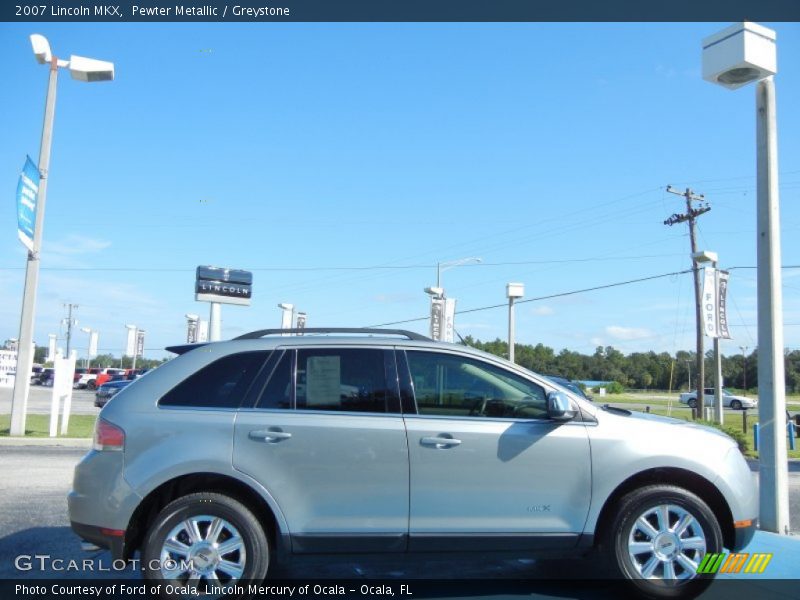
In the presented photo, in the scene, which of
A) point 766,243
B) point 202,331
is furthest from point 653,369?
point 766,243

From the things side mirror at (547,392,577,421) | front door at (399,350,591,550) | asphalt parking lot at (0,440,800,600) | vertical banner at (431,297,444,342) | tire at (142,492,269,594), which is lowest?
asphalt parking lot at (0,440,800,600)

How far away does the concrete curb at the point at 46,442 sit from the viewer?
1470 cm

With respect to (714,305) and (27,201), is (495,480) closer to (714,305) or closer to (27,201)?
(27,201)

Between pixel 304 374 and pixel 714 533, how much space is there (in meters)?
2.96

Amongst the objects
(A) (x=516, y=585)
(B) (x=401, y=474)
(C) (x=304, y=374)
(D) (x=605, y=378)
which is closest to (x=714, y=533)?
(A) (x=516, y=585)

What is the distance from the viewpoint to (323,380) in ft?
16.8

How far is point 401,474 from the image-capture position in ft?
15.9

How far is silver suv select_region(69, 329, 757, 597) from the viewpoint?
4.74m

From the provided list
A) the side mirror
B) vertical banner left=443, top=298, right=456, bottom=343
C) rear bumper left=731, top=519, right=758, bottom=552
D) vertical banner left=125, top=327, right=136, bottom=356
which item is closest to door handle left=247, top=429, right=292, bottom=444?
the side mirror

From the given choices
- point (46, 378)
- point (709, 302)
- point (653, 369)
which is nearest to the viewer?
point (709, 302)

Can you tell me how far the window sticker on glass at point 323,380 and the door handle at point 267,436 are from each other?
0.29m

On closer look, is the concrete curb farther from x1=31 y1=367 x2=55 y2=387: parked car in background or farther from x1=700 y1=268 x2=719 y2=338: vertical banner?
x1=31 y1=367 x2=55 y2=387: parked car in background

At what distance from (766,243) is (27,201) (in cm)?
1429

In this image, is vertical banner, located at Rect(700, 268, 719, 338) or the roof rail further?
vertical banner, located at Rect(700, 268, 719, 338)
